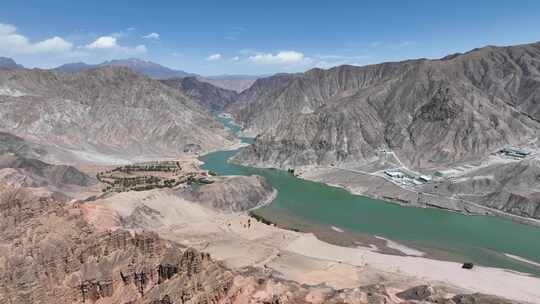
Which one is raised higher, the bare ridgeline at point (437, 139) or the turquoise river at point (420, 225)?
the bare ridgeline at point (437, 139)

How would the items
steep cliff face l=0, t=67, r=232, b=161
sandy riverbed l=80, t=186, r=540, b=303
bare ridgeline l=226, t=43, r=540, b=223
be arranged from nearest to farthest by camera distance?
sandy riverbed l=80, t=186, r=540, b=303 < bare ridgeline l=226, t=43, r=540, b=223 < steep cliff face l=0, t=67, r=232, b=161

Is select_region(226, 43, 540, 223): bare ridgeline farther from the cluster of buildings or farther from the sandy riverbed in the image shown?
the sandy riverbed

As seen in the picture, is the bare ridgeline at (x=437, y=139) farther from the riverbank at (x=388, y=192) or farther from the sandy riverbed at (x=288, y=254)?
the sandy riverbed at (x=288, y=254)

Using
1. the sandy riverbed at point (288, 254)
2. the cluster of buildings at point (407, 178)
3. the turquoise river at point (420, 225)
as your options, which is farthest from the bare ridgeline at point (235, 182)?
the turquoise river at point (420, 225)

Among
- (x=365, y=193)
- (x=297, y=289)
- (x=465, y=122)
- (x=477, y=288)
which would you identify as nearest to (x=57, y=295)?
(x=297, y=289)

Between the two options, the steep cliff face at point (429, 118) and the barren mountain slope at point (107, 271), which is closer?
the barren mountain slope at point (107, 271)

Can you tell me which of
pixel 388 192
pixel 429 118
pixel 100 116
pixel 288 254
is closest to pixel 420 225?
pixel 388 192

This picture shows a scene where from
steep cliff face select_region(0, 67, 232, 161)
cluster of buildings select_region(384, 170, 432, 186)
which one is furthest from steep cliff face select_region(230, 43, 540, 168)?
steep cliff face select_region(0, 67, 232, 161)
